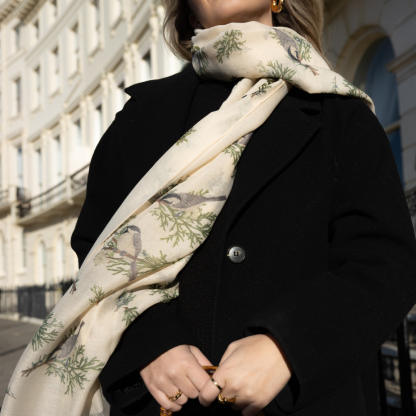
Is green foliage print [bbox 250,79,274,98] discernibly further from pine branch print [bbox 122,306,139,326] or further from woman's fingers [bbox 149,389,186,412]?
woman's fingers [bbox 149,389,186,412]

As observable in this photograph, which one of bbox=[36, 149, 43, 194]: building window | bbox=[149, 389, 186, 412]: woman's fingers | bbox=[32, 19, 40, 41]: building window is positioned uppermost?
bbox=[32, 19, 40, 41]: building window

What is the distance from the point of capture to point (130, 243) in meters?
1.27

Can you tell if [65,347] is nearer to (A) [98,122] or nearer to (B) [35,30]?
(A) [98,122]

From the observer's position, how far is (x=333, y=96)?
55.9 inches

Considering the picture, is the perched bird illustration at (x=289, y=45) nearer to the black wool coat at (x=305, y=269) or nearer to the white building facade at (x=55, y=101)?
the black wool coat at (x=305, y=269)

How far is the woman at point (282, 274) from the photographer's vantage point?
3.39 ft

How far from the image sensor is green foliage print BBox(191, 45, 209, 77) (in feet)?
5.27

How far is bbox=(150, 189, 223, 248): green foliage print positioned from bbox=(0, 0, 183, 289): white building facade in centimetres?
1290

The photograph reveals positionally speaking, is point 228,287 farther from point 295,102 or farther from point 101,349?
point 295,102

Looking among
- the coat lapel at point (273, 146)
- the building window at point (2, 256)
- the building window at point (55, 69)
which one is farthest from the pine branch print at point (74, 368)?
the building window at point (2, 256)

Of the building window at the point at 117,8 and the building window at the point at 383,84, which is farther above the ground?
the building window at the point at 117,8

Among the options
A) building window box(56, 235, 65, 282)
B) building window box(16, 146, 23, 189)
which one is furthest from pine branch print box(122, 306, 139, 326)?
building window box(16, 146, 23, 189)

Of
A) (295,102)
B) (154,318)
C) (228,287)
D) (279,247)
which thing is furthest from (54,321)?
(295,102)

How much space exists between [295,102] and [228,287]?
61 cm
